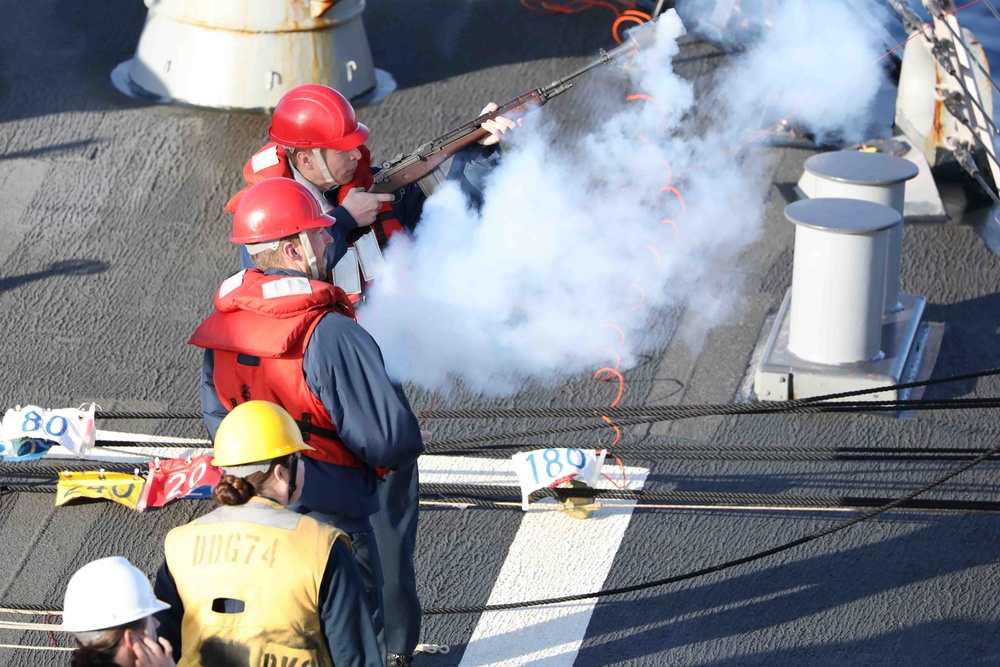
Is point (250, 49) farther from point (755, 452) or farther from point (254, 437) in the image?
point (254, 437)

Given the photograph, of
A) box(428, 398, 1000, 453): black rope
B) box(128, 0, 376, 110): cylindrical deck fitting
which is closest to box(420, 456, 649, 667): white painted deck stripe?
box(428, 398, 1000, 453): black rope

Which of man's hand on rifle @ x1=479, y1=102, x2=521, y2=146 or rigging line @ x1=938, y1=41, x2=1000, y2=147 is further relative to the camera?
rigging line @ x1=938, y1=41, x2=1000, y2=147

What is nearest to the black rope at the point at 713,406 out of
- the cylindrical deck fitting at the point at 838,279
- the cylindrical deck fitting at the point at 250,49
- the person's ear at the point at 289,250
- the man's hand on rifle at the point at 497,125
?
the cylindrical deck fitting at the point at 838,279

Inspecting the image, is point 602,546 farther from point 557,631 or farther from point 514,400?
point 514,400

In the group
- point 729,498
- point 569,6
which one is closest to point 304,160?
point 729,498

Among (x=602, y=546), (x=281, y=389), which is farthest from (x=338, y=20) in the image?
(x=281, y=389)

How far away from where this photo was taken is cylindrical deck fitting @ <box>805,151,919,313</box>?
25.4 feet

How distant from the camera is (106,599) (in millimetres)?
3262

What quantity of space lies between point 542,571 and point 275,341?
94.8 inches

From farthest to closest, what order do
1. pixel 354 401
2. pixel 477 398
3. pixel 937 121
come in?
pixel 937 121, pixel 477 398, pixel 354 401

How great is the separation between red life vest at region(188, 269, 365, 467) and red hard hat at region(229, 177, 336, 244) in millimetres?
158

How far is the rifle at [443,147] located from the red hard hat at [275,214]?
1049 mm

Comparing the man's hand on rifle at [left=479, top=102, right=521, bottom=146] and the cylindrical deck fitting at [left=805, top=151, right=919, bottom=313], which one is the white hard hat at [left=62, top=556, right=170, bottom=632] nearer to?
the man's hand on rifle at [left=479, top=102, right=521, bottom=146]

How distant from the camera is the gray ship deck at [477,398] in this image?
5824 mm
